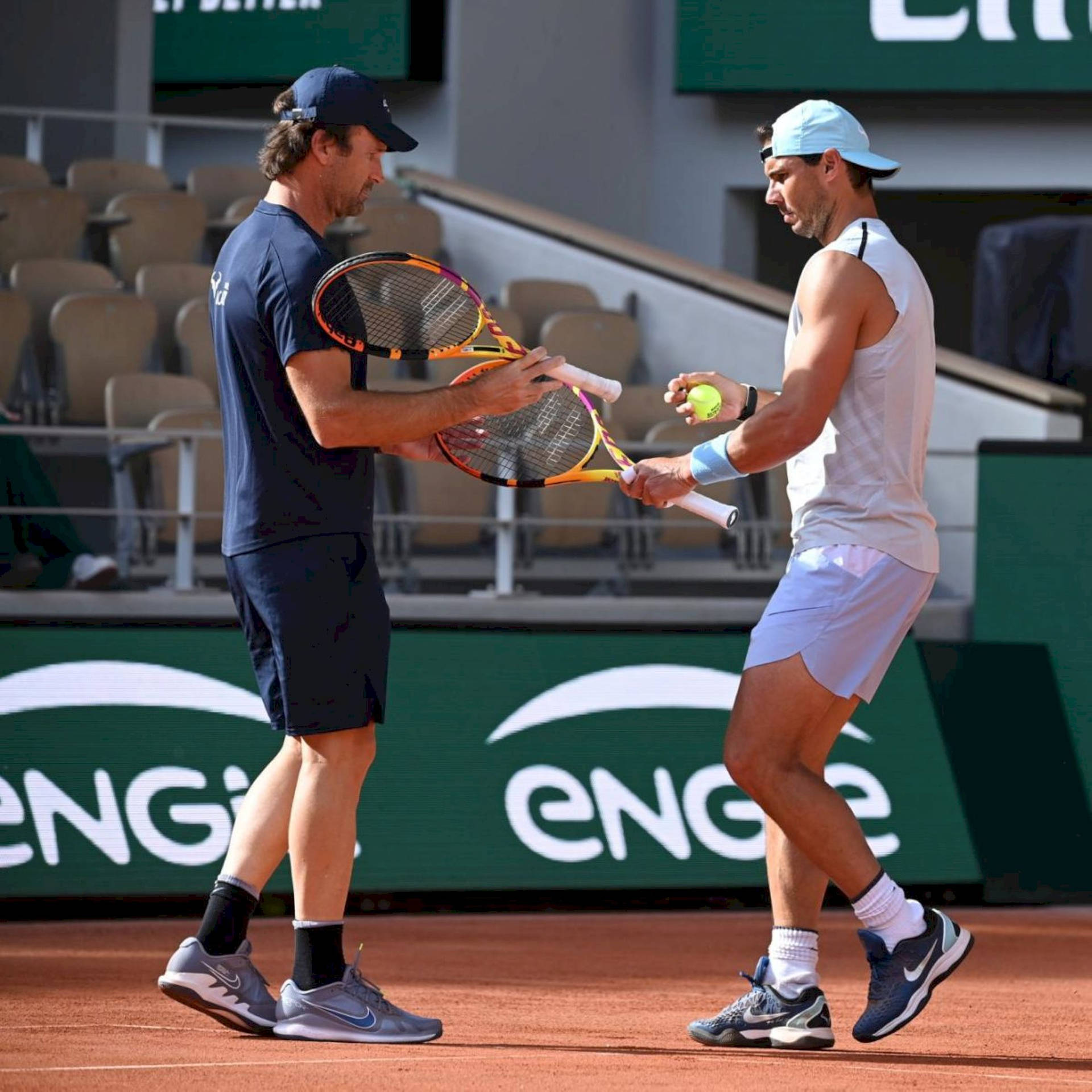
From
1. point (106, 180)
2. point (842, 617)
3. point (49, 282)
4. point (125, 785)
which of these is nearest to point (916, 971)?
point (842, 617)

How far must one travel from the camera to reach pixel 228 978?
4.39 m

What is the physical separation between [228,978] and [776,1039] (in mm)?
1220

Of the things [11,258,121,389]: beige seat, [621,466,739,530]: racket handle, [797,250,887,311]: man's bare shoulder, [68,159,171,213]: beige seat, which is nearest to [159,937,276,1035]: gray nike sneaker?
[621,466,739,530]: racket handle

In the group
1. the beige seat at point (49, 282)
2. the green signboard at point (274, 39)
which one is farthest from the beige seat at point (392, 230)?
the green signboard at point (274, 39)

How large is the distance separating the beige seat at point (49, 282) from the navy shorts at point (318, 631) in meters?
6.33

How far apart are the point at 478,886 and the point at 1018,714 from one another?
2.17 m

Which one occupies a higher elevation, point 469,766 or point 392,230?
point 392,230

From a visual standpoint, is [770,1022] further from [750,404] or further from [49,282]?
[49,282]

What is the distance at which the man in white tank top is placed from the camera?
4.27 meters

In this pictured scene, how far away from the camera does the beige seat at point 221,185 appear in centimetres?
1217

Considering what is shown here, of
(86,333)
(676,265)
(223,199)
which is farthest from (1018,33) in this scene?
(86,333)

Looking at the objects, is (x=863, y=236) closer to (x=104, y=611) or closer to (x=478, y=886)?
(x=478, y=886)

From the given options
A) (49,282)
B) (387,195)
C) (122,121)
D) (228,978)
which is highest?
(122,121)

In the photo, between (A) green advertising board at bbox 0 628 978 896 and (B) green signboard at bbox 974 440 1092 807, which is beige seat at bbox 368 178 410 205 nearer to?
(B) green signboard at bbox 974 440 1092 807
